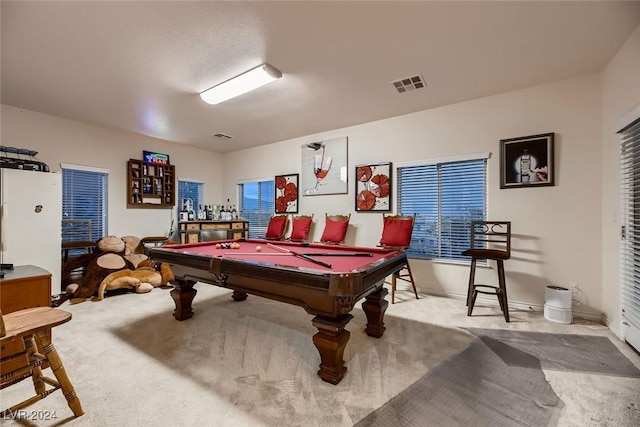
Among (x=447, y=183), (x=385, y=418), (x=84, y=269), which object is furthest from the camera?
(x=84, y=269)

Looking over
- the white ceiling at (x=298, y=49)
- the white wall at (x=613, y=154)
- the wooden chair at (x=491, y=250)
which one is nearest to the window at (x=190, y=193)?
the white ceiling at (x=298, y=49)

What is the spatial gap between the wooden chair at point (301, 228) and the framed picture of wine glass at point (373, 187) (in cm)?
101

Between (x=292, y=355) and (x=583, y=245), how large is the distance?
342 centimetres

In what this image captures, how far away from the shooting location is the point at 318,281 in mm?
1714

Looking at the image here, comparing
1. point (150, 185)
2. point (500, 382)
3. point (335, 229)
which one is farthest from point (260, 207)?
point (500, 382)

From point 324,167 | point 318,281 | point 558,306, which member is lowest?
point 558,306

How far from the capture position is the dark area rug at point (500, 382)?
1526 millimetres

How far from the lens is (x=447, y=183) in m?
3.95

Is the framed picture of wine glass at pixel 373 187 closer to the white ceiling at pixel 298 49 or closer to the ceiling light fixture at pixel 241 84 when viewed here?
the white ceiling at pixel 298 49

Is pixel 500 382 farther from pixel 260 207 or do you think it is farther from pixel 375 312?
pixel 260 207

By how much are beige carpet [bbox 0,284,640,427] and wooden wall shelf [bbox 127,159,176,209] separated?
97.6 inches

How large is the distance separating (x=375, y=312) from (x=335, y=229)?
222 cm

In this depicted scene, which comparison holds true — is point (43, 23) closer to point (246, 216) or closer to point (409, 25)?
point (409, 25)

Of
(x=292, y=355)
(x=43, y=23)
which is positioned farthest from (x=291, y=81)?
(x=292, y=355)
